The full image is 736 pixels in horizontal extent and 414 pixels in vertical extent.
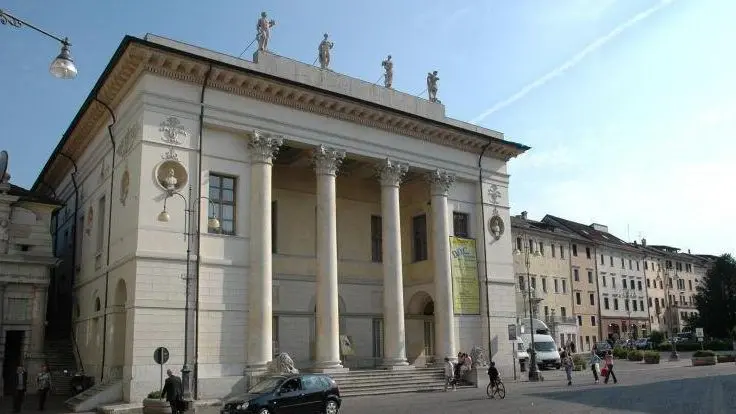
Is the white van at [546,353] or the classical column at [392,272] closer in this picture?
the classical column at [392,272]

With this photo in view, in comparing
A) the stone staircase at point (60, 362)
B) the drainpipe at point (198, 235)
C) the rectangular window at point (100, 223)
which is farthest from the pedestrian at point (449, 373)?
the stone staircase at point (60, 362)

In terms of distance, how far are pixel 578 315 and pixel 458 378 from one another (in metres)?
49.3

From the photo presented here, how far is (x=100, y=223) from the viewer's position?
28.0 m

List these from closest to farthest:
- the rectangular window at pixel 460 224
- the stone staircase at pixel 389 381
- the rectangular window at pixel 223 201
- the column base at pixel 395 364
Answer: the rectangular window at pixel 223 201
the stone staircase at pixel 389 381
the column base at pixel 395 364
the rectangular window at pixel 460 224

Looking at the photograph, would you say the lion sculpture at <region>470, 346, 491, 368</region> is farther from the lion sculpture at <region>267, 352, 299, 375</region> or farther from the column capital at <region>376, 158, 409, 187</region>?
the lion sculpture at <region>267, 352, 299, 375</region>

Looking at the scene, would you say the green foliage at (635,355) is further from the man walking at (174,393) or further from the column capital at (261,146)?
the man walking at (174,393)

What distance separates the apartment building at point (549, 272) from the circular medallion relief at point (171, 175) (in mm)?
44185

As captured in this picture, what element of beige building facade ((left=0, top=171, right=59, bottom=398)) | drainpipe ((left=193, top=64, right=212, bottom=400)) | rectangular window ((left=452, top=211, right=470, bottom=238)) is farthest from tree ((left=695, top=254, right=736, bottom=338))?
beige building facade ((left=0, top=171, right=59, bottom=398))

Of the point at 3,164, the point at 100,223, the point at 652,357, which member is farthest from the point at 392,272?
the point at 652,357

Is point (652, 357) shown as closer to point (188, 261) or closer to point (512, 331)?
point (512, 331)

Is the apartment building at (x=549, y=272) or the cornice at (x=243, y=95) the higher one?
the cornice at (x=243, y=95)

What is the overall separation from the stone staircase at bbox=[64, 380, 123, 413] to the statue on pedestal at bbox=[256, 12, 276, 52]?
586 inches

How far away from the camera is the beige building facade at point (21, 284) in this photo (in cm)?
2755

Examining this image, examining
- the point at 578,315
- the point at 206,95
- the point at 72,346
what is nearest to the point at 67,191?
the point at 72,346
